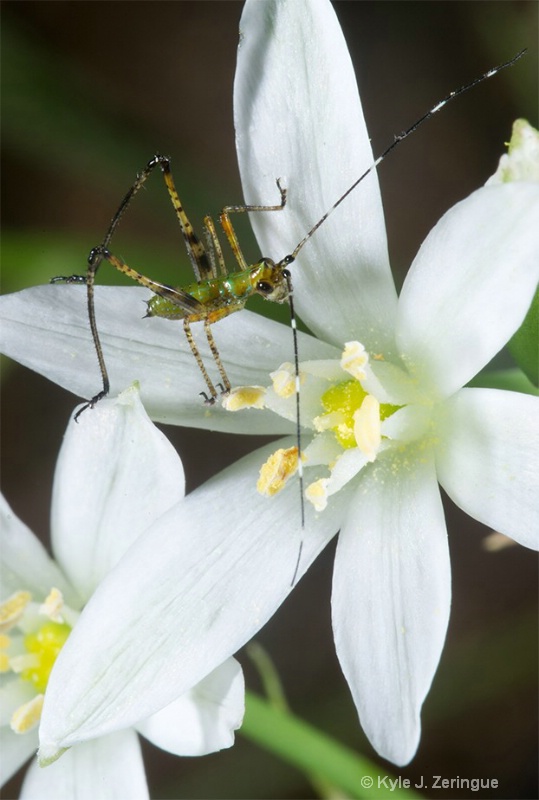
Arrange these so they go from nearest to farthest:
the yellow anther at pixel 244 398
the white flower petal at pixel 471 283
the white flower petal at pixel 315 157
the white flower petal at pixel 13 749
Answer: the white flower petal at pixel 471 283, the white flower petal at pixel 315 157, the yellow anther at pixel 244 398, the white flower petal at pixel 13 749

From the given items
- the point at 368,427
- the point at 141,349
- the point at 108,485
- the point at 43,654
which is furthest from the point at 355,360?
the point at 43,654

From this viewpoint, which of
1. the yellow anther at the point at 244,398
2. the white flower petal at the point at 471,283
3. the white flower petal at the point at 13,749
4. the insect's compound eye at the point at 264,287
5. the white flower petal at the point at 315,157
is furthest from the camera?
the white flower petal at the point at 13,749

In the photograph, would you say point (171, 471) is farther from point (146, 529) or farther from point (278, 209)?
point (278, 209)

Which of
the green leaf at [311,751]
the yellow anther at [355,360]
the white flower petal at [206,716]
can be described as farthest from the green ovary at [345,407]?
the green leaf at [311,751]

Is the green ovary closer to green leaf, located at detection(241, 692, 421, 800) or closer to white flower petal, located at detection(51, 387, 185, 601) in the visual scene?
white flower petal, located at detection(51, 387, 185, 601)

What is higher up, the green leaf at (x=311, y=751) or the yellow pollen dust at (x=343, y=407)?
the yellow pollen dust at (x=343, y=407)

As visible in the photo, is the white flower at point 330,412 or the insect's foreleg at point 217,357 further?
the insect's foreleg at point 217,357

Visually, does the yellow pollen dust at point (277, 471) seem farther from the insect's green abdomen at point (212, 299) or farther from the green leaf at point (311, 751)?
the green leaf at point (311, 751)
